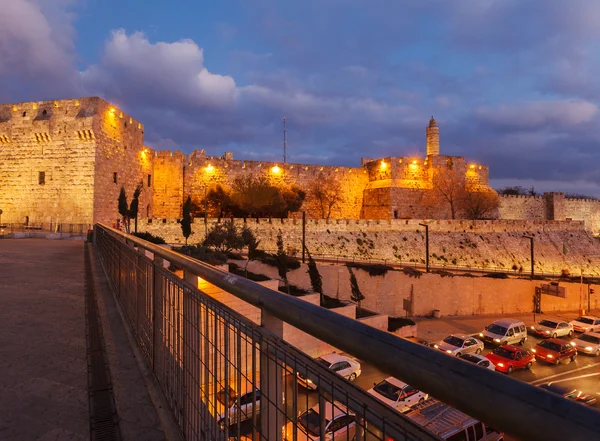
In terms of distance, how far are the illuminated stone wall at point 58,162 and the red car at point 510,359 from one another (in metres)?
20.9

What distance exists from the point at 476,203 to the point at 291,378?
40862 mm

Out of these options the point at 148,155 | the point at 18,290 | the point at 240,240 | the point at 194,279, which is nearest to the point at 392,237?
the point at 240,240

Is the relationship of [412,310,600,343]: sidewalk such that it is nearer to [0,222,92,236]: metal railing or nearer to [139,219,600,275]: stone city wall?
[139,219,600,275]: stone city wall

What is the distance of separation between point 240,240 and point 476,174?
2859 cm

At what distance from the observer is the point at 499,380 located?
28.9 inches

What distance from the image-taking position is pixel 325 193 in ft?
124

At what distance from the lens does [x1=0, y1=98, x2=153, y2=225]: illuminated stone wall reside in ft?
73.2

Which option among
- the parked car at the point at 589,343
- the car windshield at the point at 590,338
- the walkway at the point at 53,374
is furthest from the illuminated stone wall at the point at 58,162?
the car windshield at the point at 590,338

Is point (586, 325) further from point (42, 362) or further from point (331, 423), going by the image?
point (331, 423)

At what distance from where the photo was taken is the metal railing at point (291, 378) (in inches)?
27.9

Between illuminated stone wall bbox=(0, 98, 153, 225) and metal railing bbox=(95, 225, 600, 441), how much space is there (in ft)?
73.0

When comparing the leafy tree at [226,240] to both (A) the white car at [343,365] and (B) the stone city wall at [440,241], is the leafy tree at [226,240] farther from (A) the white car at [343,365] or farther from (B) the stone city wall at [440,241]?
(A) the white car at [343,365]

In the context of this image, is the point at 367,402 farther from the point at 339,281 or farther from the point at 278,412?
the point at 339,281

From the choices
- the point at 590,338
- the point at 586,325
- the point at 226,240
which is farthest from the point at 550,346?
the point at 226,240
